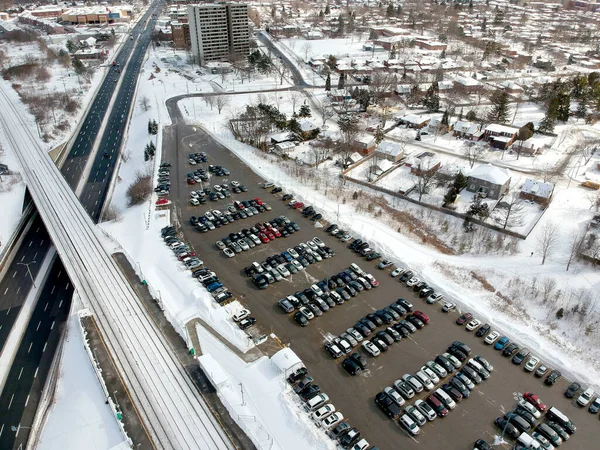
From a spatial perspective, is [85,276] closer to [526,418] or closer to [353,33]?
[526,418]

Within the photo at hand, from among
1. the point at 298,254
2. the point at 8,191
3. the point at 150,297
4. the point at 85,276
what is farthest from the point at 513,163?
the point at 8,191

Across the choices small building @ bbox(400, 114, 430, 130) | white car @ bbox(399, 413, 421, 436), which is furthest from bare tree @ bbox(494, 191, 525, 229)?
white car @ bbox(399, 413, 421, 436)

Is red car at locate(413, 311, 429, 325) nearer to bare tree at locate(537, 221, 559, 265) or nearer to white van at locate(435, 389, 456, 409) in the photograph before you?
white van at locate(435, 389, 456, 409)

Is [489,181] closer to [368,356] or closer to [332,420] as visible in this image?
[368,356]

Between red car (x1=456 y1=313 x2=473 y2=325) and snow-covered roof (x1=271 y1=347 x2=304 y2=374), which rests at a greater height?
snow-covered roof (x1=271 y1=347 x2=304 y2=374)

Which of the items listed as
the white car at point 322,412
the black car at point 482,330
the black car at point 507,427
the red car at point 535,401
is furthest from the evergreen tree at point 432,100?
the white car at point 322,412

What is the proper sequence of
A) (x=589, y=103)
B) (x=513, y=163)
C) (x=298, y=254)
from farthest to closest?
(x=589, y=103)
(x=513, y=163)
(x=298, y=254)
